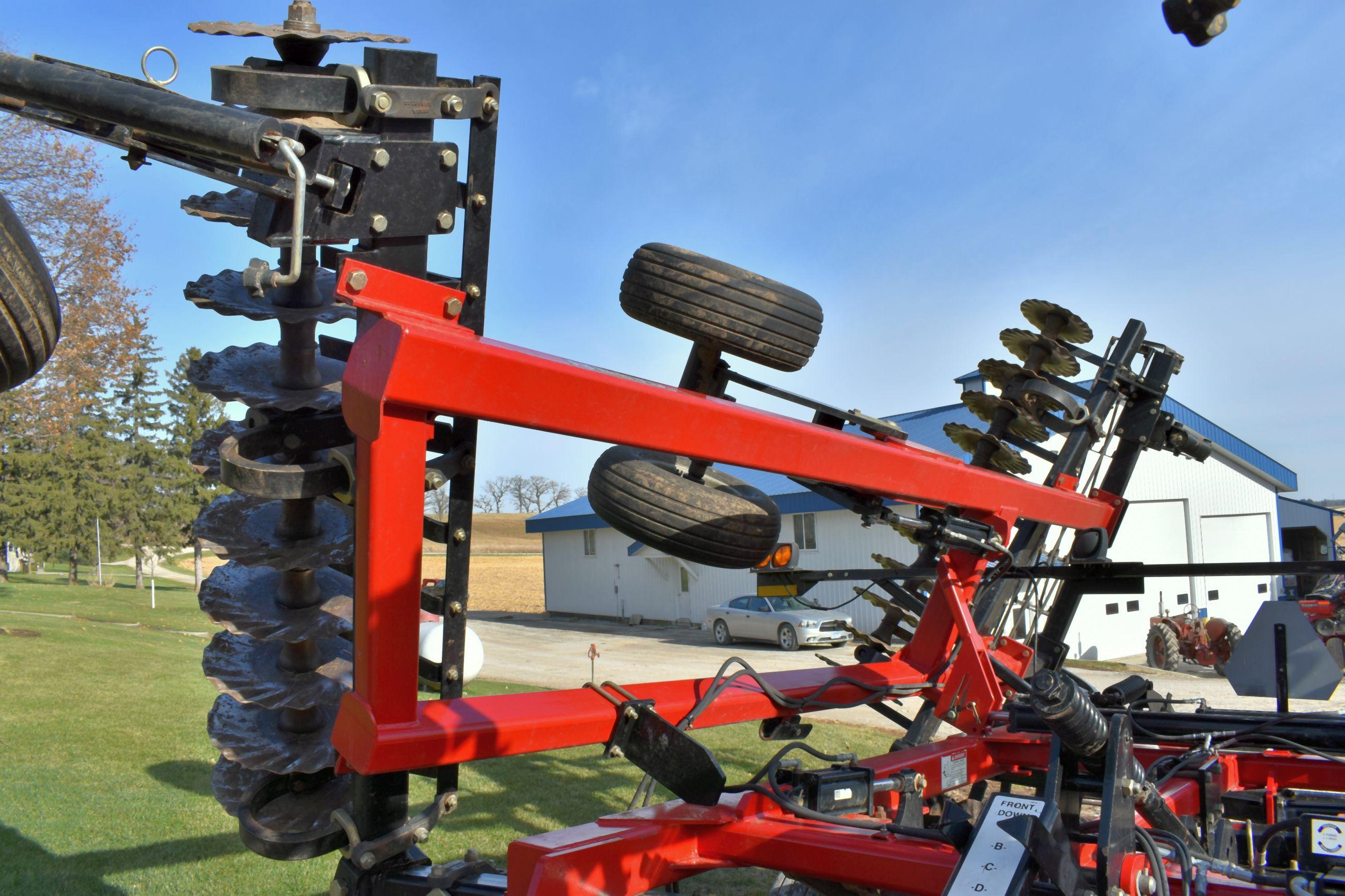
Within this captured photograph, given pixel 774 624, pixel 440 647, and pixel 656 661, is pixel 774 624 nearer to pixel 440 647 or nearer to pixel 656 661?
pixel 656 661

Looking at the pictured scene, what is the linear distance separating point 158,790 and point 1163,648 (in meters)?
16.6

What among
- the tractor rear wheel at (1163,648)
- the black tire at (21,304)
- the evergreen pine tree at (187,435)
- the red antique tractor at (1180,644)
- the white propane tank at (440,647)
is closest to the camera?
the black tire at (21,304)

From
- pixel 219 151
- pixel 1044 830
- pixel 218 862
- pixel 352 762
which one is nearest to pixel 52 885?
pixel 218 862

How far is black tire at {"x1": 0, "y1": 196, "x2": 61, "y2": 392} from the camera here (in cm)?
199

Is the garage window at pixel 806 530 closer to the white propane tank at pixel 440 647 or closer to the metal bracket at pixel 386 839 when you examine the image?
the white propane tank at pixel 440 647

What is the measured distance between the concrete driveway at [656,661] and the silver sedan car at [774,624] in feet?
0.97

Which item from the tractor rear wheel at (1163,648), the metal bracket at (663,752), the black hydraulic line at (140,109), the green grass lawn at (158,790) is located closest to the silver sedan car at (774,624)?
the tractor rear wheel at (1163,648)

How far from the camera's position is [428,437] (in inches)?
91.4

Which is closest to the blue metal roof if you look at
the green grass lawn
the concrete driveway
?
the concrete driveway

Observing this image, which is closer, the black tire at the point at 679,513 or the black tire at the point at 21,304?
the black tire at the point at 21,304

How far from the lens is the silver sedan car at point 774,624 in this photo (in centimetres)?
2148

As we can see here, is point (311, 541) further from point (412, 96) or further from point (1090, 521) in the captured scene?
point (1090, 521)

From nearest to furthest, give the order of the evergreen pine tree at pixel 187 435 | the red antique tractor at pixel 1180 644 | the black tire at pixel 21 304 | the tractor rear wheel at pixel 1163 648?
the black tire at pixel 21 304, the red antique tractor at pixel 1180 644, the tractor rear wheel at pixel 1163 648, the evergreen pine tree at pixel 187 435

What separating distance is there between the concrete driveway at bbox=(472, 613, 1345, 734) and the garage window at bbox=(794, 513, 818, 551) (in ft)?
8.73
